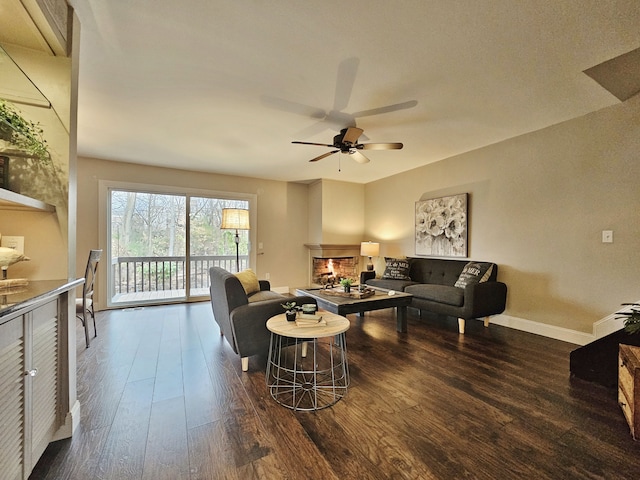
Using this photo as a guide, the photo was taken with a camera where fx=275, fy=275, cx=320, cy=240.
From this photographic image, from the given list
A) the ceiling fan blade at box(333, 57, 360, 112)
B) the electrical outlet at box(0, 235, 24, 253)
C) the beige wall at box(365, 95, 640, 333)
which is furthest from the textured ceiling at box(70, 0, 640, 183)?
the electrical outlet at box(0, 235, 24, 253)

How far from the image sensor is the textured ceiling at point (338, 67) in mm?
1683

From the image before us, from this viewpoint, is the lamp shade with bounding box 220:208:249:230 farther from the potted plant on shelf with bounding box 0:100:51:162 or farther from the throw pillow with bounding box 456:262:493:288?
the throw pillow with bounding box 456:262:493:288

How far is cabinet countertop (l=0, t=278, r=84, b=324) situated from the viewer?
101 centimetres

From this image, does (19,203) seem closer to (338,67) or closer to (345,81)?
(338,67)

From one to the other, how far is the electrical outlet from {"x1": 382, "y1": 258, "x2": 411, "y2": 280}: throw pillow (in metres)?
4.37

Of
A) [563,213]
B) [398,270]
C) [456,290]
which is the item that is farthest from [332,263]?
[563,213]

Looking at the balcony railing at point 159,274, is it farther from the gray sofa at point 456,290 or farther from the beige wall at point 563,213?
the beige wall at point 563,213

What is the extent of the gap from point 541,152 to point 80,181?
6.70 metres

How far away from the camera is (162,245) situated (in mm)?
5164

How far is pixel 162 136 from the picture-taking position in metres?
3.58

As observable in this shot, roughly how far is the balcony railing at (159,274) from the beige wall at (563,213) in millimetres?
4830

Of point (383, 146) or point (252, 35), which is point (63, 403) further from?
point (383, 146)

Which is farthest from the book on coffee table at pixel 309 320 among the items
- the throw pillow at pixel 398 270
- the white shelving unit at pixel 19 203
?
the throw pillow at pixel 398 270

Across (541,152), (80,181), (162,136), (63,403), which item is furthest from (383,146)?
(80,181)
